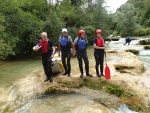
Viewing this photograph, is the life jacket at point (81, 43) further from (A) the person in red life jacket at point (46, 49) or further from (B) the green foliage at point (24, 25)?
(B) the green foliage at point (24, 25)

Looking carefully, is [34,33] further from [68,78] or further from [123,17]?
[123,17]

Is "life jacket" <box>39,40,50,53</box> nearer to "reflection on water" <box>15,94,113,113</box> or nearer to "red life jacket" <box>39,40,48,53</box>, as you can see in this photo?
"red life jacket" <box>39,40,48,53</box>

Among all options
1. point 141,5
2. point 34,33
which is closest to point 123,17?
point 141,5

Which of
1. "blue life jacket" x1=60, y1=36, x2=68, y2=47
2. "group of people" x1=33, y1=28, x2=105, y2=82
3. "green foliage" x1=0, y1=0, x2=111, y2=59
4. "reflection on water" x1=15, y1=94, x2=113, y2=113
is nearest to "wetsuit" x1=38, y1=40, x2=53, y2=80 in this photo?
"group of people" x1=33, y1=28, x2=105, y2=82

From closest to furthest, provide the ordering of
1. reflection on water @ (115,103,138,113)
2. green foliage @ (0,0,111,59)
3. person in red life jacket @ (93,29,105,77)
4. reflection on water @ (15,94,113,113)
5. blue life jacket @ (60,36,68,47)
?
Result: reflection on water @ (15,94,113,113)
reflection on water @ (115,103,138,113)
person in red life jacket @ (93,29,105,77)
blue life jacket @ (60,36,68,47)
green foliage @ (0,0,111,59)

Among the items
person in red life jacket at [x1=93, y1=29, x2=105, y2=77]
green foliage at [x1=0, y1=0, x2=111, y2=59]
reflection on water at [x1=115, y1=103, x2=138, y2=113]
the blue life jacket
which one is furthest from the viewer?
green foliage at [x1=0, y1=0, x2=111, y2=59]

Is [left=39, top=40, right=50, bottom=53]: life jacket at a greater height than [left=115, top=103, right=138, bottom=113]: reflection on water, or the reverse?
[left=39, top=40, right=50, bottom=53]: life jacket

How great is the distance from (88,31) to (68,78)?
19.8 m

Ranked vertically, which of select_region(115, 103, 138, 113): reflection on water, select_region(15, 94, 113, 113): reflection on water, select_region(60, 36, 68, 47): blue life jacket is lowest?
select_region(115, 103, 138, 113): reflection on water

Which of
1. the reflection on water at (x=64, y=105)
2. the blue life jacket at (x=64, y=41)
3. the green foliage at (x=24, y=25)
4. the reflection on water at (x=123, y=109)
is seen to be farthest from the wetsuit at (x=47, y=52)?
the green foliage at (x=24, y=25)

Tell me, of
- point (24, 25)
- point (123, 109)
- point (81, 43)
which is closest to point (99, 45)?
point (81, 43)

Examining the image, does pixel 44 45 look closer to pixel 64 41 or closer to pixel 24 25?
pixel 64 41

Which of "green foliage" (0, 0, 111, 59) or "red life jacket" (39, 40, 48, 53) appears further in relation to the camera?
"green foliage" (0, 0, 111, 59)

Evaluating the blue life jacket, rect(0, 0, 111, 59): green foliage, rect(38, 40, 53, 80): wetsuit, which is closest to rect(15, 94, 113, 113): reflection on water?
rect(38, 40, 53, 80): wetsuit
